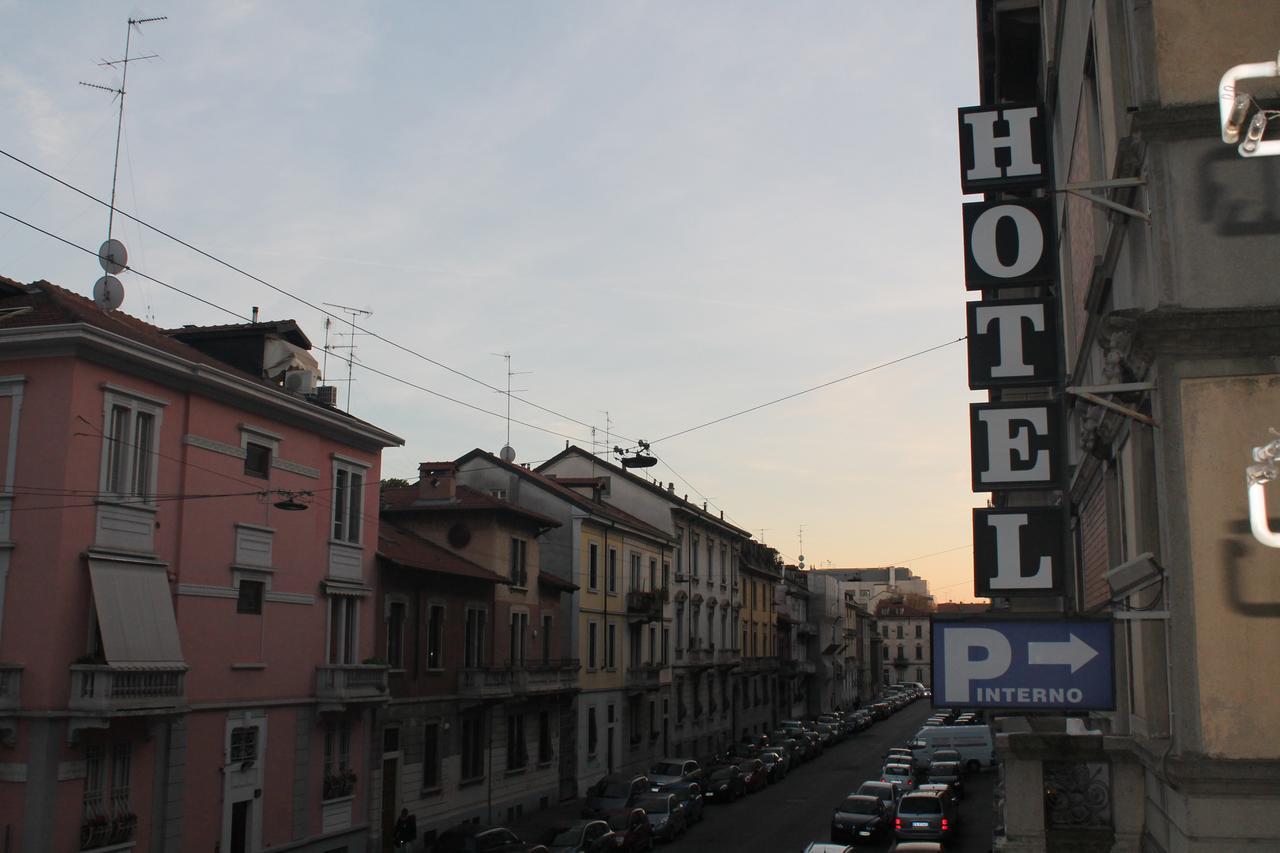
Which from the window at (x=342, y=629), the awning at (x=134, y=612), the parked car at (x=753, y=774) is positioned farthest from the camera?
the parked car at (x=753, y=774)

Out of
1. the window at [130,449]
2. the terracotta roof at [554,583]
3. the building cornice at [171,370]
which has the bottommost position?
the terracotta roof at [554,583]

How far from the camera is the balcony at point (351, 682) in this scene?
96.2 feet

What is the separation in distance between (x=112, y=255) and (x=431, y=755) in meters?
17.1

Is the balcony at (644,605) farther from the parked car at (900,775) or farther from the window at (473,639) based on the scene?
the window at (473,639)

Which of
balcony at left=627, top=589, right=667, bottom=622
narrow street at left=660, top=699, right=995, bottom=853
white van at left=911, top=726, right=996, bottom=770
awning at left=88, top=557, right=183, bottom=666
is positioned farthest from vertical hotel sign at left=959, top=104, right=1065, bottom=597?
white van at left=911, top=726, right=996, bottom=770

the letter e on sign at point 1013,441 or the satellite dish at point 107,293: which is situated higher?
the satellite dish at point 107,293

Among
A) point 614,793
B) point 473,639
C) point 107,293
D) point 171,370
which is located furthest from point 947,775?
point 107,293

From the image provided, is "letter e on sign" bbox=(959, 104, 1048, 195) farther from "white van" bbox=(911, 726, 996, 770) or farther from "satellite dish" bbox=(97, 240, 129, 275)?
"white van" bbox=(911, 726, 996, 770)

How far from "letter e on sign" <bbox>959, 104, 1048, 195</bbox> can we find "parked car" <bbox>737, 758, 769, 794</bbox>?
37.2 metres

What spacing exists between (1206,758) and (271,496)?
23.9 m

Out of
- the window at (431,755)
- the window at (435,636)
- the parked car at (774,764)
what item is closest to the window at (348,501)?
the window at (435,636)

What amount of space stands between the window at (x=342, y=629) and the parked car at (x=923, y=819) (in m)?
16.2

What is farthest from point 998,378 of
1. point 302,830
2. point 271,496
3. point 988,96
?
point 302,830

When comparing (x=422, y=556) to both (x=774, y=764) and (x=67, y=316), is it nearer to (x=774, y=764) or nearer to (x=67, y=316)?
(x=67, y=316)
